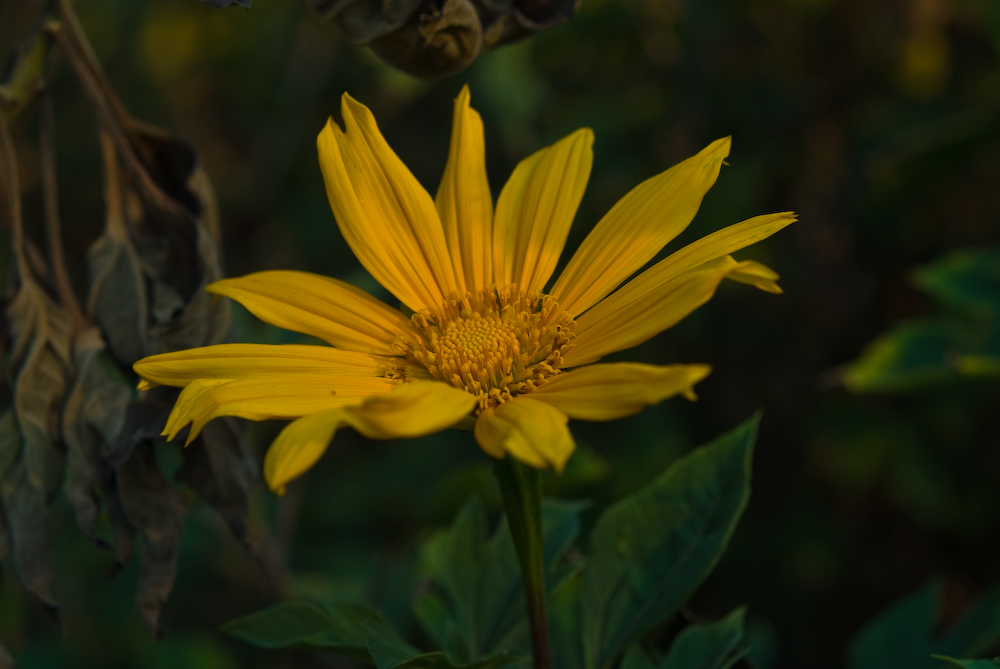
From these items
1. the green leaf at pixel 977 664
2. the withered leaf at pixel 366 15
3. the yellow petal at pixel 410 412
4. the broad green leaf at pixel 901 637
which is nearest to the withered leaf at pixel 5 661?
the yellow petal at pixel 410 412

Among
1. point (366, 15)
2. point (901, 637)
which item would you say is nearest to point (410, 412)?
point (366, 15)

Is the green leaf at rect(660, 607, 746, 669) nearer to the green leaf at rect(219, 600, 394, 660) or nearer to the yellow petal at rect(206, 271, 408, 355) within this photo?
the green leaf at rect(219, 600, 394, 660)

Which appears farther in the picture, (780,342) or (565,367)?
(780,342)

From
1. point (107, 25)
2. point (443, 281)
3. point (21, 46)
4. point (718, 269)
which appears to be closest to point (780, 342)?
point (443, 281)

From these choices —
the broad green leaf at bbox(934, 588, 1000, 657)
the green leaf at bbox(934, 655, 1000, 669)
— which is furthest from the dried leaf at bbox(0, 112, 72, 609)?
the broad green leaf at bbox(934, 588, 1000, 657)

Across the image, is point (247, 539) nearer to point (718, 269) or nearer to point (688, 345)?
point (718, 269)
